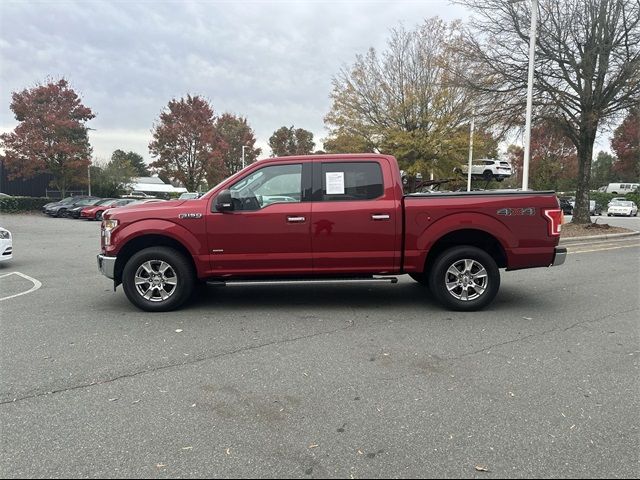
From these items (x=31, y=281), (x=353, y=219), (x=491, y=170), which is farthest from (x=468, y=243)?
(x=491, y=170)

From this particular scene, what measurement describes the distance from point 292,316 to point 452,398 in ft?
8.48

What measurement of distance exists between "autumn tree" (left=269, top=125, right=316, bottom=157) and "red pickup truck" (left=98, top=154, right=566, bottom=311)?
6315 cm

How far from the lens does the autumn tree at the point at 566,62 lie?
14.3 m

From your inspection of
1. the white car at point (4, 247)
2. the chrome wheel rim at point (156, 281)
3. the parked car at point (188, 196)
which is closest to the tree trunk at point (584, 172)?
the parked car at point (188, 196)

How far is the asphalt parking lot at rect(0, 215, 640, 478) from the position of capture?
2.73m

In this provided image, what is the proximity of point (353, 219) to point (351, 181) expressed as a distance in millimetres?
511

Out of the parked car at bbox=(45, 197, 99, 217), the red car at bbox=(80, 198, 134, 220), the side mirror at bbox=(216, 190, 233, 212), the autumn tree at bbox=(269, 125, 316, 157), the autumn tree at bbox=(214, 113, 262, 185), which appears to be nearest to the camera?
the side mirror at bbox=(216, 190, 233, 212)

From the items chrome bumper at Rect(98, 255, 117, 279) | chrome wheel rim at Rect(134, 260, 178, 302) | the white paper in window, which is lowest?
chrome wheel rim at Rect(134, 260, 178, 302)

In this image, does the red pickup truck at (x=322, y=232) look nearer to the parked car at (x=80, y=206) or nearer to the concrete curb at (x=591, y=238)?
the concrete curb at (x=591, y=238)

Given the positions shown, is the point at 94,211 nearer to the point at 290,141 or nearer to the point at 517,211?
the point at 517,211

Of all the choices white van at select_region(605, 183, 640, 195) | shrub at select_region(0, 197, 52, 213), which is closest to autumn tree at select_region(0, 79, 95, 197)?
shrub at select_region(0, 197, 52, 213)

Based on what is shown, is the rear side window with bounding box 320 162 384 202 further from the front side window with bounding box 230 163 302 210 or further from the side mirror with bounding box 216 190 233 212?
the side mirror with bounding box 216 190 233 212

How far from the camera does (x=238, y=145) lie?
59.4m

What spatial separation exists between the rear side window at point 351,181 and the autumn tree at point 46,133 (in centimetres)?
3338
